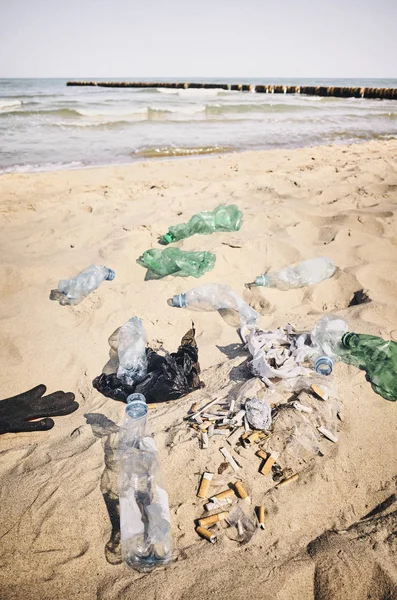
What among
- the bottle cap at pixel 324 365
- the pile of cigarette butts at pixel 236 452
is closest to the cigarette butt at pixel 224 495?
the pile of cigarette butts at pixel 236 452

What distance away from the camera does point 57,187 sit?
647 cm

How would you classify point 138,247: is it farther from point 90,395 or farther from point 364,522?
point 364,522

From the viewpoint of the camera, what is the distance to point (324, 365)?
223cm

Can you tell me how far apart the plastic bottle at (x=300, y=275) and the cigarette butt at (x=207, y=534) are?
2.46 m

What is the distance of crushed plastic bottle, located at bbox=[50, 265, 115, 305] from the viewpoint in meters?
3.33

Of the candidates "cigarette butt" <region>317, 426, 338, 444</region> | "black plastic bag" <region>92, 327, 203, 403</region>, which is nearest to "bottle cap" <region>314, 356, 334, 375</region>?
"cigarette butt" <region>317, 426, 338, 444</region>

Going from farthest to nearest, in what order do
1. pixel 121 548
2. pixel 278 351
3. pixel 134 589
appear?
pixel 278 351 < pixel 121 548 < pixel 134 589

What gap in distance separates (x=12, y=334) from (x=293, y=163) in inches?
294

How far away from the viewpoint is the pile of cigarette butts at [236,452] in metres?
1.57

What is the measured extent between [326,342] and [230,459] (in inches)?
50.5

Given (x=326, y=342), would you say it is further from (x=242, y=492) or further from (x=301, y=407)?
(x=242, y=492)

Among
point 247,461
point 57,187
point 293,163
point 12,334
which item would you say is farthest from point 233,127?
point 247,461

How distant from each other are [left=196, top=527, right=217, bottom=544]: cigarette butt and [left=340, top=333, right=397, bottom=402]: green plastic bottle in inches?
57.1

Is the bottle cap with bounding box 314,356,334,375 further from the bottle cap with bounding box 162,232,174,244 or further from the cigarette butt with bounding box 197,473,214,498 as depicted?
the bottle cap with bounding box 162,232,174,244
